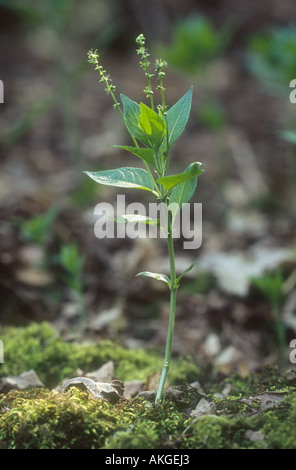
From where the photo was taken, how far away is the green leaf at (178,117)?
56.6 inches

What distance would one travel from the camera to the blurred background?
268cm

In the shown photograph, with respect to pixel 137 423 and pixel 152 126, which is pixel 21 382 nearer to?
pixel 137 423

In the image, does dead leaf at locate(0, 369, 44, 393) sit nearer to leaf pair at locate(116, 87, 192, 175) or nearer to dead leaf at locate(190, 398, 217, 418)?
dead leaf at locate(190, 398, 217, 418)

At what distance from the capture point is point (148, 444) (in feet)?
4.18

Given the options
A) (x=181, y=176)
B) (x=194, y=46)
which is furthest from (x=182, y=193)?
(x=194, y=46)

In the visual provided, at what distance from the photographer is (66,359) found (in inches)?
82.2

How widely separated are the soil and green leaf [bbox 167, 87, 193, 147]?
0.90m

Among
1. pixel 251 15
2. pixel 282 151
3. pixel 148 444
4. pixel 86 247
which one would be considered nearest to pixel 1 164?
pixel 86 247

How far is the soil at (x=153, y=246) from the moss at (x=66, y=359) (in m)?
0.02

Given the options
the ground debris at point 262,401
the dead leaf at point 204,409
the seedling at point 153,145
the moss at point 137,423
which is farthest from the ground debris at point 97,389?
the ground debris at point 262,401

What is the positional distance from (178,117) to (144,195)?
287 cm

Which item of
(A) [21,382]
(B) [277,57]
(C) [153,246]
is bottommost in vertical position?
(A) [21,382]
